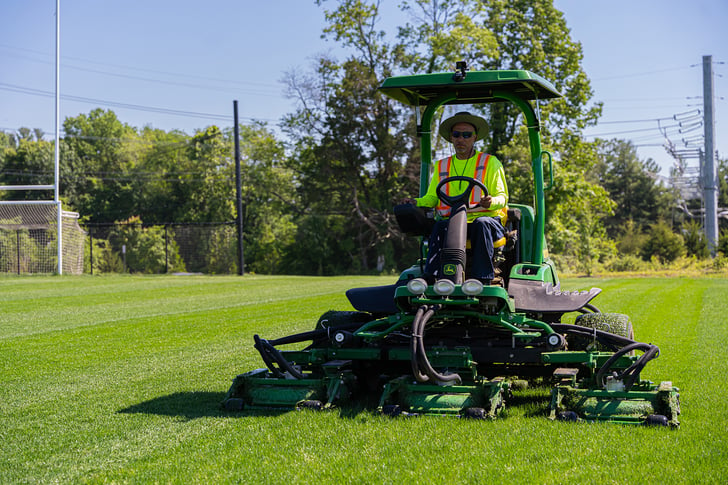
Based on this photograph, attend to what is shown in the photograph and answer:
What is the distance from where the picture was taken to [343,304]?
1780 cm

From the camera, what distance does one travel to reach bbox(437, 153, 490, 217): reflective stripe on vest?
7.21 m

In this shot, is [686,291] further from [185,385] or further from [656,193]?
[656,193]

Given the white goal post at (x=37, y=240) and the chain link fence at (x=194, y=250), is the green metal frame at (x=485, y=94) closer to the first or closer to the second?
the white goal post at (x=37, y=240)

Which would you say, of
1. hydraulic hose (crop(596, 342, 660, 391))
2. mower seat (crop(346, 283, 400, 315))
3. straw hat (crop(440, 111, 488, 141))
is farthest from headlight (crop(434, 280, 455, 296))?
straw hat (crop(440, 111, 488, 141))

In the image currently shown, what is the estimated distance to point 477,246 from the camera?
663 centimetres

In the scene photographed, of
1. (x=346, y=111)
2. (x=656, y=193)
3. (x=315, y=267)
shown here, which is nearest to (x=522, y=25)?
(x=346, y=111)

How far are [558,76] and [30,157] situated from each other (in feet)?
148

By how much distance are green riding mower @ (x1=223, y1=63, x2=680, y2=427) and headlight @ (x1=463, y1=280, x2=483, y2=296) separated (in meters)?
0.01

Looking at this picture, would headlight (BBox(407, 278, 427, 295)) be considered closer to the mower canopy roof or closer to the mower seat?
the mower seat

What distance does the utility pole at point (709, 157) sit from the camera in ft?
143

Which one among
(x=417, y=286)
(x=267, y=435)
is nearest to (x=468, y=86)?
(x=417, y=286)

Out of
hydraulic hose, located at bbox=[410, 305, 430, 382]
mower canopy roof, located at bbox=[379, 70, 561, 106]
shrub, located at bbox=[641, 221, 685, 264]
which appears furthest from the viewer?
shrub, located at bbox=[641, 221, 685, 264]

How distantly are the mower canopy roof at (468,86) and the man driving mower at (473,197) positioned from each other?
1.08 ft

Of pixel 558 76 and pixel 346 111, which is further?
pixel 346 111
